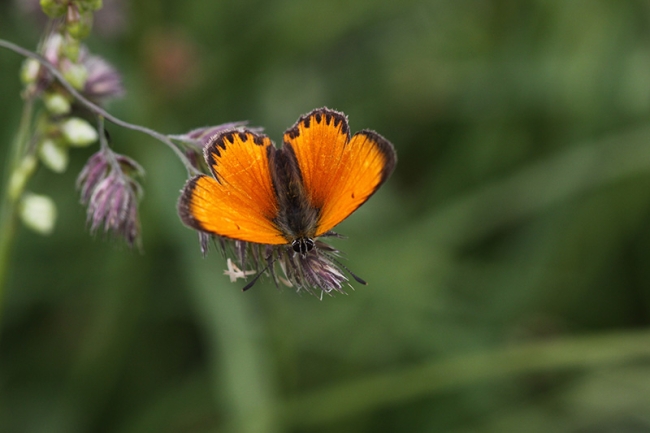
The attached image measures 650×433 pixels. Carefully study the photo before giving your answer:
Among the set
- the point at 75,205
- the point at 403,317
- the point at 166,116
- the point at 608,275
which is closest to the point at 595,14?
the point at 608,275

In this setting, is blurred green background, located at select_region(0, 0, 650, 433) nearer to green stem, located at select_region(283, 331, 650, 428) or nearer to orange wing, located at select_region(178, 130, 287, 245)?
green stem, located at select_region(283, 331, 650, 428)

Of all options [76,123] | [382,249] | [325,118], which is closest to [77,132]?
[76,123]

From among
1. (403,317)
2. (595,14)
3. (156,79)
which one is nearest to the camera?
(403,317)

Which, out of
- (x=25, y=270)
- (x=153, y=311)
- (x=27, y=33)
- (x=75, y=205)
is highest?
(x=27, y=33)

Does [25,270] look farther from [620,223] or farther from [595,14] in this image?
[595,14]

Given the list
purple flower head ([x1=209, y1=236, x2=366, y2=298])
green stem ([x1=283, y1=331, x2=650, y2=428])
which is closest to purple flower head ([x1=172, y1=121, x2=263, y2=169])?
purple flower head ([x1=209, y1=236, x2=366, y2=298])

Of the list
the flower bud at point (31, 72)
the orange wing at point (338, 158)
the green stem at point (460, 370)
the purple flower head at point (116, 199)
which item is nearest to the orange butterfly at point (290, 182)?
the orange wing at point (338, 158)

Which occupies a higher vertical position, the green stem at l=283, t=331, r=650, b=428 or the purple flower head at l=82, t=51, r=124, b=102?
the purple flower head at l=82, t=51, r=124, b=102

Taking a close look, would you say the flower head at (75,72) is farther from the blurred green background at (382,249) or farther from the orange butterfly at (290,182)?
the blurred green background at (382,249)

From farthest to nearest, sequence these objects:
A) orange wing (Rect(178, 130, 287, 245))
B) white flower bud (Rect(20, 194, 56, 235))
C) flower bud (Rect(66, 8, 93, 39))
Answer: white flower bud (Rect(20, 194, 56, 235)) → flower bud (Rect(66, 8, 93, 39)) → orange wing (Rect(178, 130, 287, 245))
